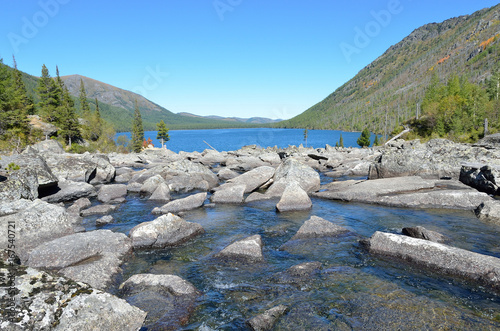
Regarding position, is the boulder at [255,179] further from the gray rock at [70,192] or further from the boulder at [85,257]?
the boulder at [85,257]

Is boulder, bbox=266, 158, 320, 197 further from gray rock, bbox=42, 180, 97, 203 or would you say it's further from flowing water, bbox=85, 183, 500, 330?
gray rock, bbox=42, 180, 97, 203

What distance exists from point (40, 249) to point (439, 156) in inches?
1114

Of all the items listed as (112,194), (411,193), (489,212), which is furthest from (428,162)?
(112,194)

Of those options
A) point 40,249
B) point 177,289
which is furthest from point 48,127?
point 177,289

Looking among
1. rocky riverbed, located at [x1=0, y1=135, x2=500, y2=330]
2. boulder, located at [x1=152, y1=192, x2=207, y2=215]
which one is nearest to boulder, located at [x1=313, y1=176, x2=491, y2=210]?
rocky riverbed, located at [x1=0, y1=135, x2=500, y2=330]

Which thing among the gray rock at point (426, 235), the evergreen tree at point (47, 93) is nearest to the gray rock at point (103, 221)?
the gray rock at point (426, 235)

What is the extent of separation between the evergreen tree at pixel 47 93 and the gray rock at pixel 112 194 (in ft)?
220

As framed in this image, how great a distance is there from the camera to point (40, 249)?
33.7 ft

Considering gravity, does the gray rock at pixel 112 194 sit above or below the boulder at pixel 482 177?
below

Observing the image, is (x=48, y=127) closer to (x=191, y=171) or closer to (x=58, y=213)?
(x=191, y=171)

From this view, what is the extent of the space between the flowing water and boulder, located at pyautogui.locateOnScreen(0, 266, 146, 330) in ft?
7.36

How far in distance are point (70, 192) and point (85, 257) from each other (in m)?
13.4

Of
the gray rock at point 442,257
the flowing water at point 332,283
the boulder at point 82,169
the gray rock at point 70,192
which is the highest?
the boulder at point 82,169

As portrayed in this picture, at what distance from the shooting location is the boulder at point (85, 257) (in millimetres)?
9183
